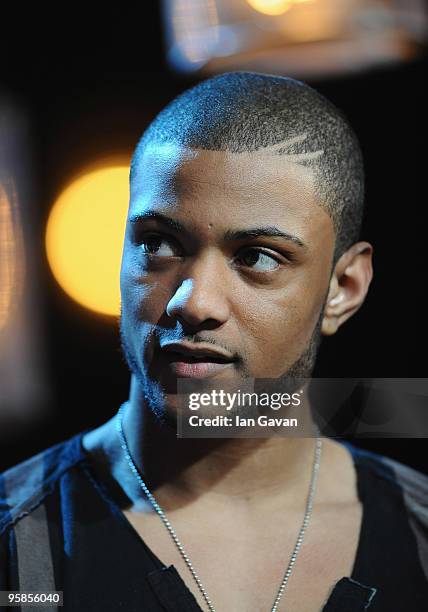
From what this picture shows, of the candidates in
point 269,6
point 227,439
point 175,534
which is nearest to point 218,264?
point 227,439

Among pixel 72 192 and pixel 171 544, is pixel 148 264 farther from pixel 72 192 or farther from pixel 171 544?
pixel 72 192

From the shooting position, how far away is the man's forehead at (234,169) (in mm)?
1629

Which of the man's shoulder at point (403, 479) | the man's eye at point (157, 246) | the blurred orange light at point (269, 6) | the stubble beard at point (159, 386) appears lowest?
the man's shoulder at point (403, 479)

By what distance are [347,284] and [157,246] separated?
0.47m

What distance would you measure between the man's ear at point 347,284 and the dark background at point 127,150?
406 millimetres

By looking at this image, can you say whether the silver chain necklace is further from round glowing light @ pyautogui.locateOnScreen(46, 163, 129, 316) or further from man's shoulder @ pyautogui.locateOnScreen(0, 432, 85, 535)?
round glowing light @ pyautogui.locateOnScreen(46, 163, 129, 316)

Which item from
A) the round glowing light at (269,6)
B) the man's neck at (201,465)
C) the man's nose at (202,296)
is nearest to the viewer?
the man's nose at (202,296)

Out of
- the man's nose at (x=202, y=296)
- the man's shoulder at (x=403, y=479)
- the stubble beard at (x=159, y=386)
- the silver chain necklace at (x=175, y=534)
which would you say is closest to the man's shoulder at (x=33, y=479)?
the silver chain necklace at (x=175, y=534)

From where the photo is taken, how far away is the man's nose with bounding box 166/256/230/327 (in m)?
1.56

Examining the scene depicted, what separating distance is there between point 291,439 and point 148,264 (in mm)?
539

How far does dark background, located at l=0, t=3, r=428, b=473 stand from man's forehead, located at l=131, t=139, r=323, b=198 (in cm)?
68

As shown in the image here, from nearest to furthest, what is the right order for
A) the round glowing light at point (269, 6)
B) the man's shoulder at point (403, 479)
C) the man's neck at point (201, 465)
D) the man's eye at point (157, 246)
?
the man's eye at point (157, 246)
the man's neck at point (201, 465)
the man's shoulder at point (403, 479)
the round glowing light at point (269, 6)

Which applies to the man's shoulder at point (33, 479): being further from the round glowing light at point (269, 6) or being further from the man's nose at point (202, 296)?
the round glowing light at point (269, 6)

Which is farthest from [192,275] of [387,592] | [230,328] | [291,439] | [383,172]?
[383,172]
